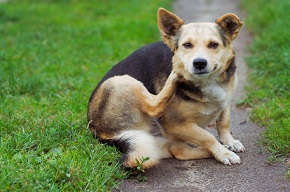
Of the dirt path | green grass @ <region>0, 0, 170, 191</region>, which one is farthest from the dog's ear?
green grass @ <region>0, 0, 170, 191</region>

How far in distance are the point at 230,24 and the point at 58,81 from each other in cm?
278

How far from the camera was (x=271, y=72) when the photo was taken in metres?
6.34

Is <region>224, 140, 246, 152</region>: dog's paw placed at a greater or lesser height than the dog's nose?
lesser

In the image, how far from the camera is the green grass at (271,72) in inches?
174

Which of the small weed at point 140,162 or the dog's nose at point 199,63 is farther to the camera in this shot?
the dog's nose at point 199,63

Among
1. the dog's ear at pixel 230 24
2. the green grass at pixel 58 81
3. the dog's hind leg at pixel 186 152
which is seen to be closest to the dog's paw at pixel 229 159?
the dog's hind leg at pixel 186 152

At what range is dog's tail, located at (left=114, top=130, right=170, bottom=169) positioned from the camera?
3799 millimetres

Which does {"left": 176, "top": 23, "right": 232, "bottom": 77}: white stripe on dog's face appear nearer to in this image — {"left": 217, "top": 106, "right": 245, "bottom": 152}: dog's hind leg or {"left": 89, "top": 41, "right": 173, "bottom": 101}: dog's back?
{"left": 89, "top": 41, "right": 173, "bottom": 101}: dog's back

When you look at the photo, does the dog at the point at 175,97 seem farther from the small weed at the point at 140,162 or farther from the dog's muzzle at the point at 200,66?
the small weed at the point at 140,162

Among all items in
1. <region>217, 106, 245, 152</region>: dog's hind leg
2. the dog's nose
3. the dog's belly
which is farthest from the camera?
<region>217, 106, 245, 152</region>: dog's hind leg

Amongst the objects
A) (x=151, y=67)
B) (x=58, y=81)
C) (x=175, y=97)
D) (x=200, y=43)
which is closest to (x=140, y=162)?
(x=175, y=97)

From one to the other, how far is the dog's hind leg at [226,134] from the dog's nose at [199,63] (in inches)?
30.9

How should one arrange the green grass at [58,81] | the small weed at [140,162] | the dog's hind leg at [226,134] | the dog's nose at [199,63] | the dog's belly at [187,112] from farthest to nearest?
the dog's hind leg at [226,134]
the dog's belly at [187,112]
the dog's nose at [199,63]
the small weed at [140,162]
the green grass at [58,81]

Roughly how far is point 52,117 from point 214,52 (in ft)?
6.02
